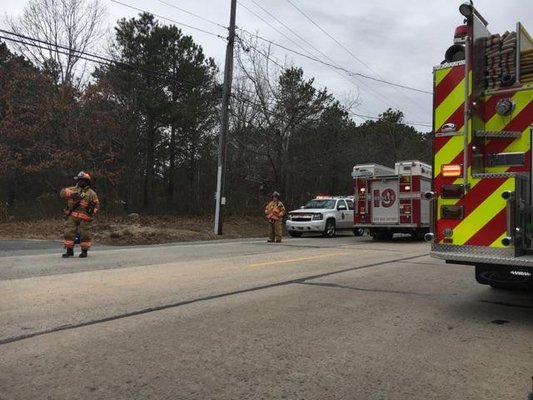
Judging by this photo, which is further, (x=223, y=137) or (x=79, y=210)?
(x=223, y=137)

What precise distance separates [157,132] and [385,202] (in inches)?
753

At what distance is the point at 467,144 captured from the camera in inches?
237

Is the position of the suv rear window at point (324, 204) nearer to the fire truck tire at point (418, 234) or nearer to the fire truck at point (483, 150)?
the fire truck tire at point (418, 234)

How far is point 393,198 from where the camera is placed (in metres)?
20.9

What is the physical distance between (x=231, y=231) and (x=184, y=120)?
11.3 meters

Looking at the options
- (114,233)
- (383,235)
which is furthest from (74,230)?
(383,235)

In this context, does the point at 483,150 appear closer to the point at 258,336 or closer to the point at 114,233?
the point at 258,336

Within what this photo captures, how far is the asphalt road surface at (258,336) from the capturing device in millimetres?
4121

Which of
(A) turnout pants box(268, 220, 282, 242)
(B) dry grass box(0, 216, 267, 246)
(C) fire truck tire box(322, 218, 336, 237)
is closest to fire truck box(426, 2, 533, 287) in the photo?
(A) turnout pants box(268, 220, 282, 242)

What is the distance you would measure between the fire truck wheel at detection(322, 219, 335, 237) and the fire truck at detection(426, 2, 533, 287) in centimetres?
1688

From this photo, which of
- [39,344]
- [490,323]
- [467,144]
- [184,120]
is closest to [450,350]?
[490,323]

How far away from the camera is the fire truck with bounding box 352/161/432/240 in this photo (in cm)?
2055

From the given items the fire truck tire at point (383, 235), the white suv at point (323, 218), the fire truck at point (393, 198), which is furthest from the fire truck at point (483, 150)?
the white suv at point (323, 218)

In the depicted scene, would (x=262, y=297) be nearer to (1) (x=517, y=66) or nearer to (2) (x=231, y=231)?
(1) (x=517, y=66)
